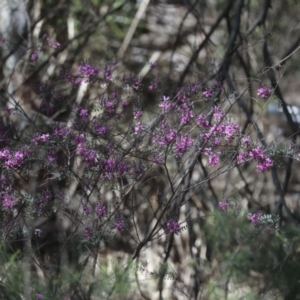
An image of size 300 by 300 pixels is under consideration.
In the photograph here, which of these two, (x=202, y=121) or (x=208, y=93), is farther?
(x=208, y=93)

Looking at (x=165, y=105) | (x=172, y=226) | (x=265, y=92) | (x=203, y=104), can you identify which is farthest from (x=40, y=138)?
(x=265, y=92)

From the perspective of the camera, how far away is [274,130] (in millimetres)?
3965

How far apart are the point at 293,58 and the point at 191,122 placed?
143cm

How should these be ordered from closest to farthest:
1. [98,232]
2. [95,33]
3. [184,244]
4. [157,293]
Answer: [98,232]
[157,293]
[184,244]
[95,33]

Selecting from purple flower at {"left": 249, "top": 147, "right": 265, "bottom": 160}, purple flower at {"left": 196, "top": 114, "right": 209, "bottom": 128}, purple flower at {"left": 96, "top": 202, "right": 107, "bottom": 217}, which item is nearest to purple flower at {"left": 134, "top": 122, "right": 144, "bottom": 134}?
purple flower at {"left": 196, "top": 114, "right": 209, "bottom": 128}

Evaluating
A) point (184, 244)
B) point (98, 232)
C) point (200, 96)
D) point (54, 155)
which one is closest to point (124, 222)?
point (98, 232)

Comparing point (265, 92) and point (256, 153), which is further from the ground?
point (265, 92)

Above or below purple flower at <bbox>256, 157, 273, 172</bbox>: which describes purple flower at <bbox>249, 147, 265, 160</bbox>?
above

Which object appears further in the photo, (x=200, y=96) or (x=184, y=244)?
(x=184, y=244)

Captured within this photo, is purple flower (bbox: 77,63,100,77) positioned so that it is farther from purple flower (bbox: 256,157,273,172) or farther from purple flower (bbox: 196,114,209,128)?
purple flower (bbox: 256,157,273,172)

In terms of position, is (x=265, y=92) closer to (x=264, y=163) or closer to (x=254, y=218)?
(x=264, y=163)

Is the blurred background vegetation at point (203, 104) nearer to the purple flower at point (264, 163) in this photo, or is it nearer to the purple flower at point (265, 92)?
the purple flower at point (265, 92)

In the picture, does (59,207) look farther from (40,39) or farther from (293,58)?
(293,58)

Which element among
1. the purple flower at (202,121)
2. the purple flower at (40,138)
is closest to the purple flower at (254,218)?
the purple flower at (202,121)
